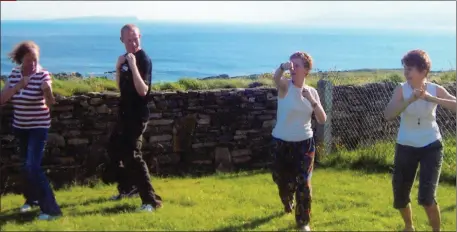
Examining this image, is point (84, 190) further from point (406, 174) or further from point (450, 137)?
point (450, 137)

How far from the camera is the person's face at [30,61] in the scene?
530cm

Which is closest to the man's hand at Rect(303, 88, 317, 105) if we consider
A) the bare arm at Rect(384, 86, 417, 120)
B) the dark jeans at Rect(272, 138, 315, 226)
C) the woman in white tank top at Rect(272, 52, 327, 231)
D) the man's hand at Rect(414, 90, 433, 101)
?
the woman in white tank top at Rect(272, 52, 327, 231)

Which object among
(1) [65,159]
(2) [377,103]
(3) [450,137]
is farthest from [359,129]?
(1) [65,159]

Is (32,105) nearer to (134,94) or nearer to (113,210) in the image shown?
(134,94)

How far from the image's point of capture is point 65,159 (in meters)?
7.11

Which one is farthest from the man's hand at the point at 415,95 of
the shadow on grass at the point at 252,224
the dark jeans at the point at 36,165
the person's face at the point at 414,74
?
the dark jeans at the point at 36,165

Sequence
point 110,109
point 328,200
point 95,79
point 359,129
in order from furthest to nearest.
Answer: point 359,129, point 95,79, point 110,109, point 328,200

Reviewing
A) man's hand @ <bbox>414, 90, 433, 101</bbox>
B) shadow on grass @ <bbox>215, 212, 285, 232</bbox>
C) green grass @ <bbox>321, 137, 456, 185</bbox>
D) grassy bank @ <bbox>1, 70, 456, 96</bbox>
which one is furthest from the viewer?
green grass @ <bbox>321, 137, 456, 185</bbox>

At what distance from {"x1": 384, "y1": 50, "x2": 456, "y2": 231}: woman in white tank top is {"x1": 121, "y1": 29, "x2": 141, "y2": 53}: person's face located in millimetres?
2438

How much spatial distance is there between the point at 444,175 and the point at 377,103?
1995mm

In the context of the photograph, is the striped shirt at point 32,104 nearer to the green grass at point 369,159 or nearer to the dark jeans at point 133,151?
the dark jeans at point 133,151

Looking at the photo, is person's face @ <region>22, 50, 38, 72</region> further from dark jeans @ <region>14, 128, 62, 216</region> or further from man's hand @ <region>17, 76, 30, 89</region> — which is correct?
dark jeans @ <region>14, 128, 62, 216</region>

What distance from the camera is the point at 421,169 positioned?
4.78 m

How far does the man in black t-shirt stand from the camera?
554 centimetres
